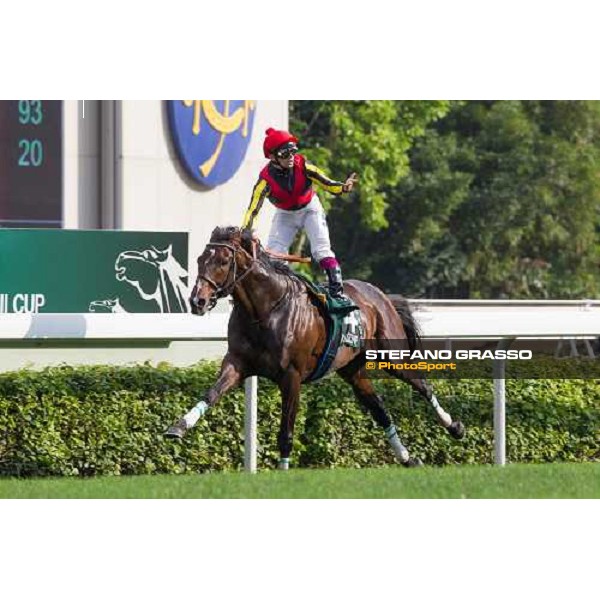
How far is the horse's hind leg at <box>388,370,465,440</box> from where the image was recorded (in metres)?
12.2

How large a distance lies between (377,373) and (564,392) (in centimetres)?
184

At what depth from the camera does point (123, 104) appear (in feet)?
64.8

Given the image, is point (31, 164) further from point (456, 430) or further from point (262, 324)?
point (262, 324)

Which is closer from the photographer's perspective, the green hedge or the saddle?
the saddle

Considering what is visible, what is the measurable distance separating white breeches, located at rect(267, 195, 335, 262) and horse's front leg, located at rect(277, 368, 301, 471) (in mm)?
861

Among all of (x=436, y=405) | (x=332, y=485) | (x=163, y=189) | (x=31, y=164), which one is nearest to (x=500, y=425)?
(x=436, y=405)

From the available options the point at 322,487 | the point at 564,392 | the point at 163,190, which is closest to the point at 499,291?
the point at 163,190

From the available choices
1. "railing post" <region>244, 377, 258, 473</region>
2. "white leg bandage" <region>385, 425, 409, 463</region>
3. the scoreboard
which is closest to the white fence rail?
"railing post" <region>244, 377, 258, 473</region>

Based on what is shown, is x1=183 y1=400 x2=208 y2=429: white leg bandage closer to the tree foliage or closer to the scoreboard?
the scoreboard

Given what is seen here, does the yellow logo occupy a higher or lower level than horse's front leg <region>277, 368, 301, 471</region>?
higher

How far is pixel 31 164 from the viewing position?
18.2 meters

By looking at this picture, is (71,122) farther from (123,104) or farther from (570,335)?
(570,335)

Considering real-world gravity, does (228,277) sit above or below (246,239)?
below

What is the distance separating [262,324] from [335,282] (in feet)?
2.46
